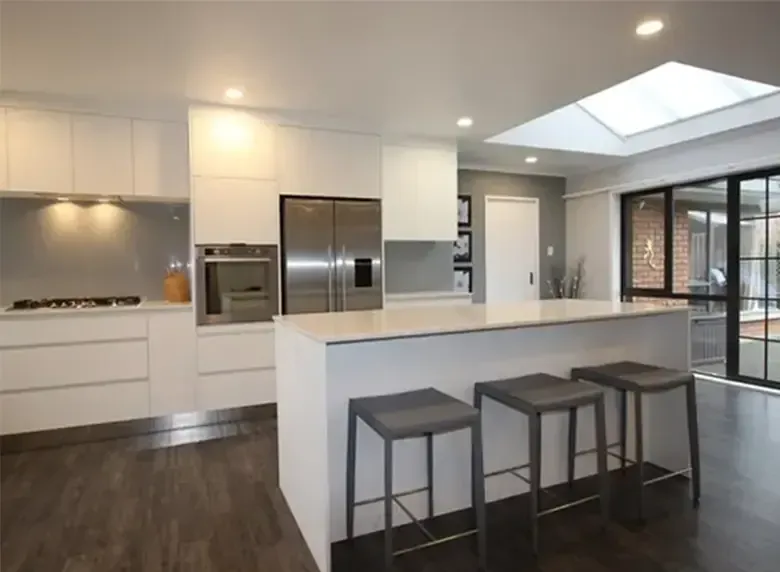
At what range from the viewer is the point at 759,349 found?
479 cm

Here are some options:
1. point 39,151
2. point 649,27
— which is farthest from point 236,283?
point 649,27

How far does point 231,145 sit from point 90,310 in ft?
5.20

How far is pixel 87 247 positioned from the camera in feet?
13.4

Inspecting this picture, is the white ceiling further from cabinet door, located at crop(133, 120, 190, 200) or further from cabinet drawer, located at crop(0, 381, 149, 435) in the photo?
cabinet drawer, located at crop(0, 381, 149, 435)

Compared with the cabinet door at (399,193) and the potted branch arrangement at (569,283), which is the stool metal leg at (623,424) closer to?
the cabinet door at (399,193)

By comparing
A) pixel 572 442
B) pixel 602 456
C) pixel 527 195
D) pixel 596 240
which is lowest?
pixel 572 442

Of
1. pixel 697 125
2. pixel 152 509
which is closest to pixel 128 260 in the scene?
pixel 152 509

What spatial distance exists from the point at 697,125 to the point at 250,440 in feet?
16.1

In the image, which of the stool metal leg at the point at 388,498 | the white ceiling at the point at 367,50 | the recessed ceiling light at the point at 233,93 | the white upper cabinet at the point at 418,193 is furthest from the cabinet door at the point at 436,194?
the stool metal leg at the point at 388,498

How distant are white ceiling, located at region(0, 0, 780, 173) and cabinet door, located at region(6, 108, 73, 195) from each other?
23 centimetres

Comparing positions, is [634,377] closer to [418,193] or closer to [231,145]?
[418,193]

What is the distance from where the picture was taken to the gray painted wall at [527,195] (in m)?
6.09

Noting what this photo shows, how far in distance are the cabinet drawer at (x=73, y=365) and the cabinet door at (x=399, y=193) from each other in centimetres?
229

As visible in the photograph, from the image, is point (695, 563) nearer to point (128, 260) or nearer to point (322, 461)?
point (322, 461)
